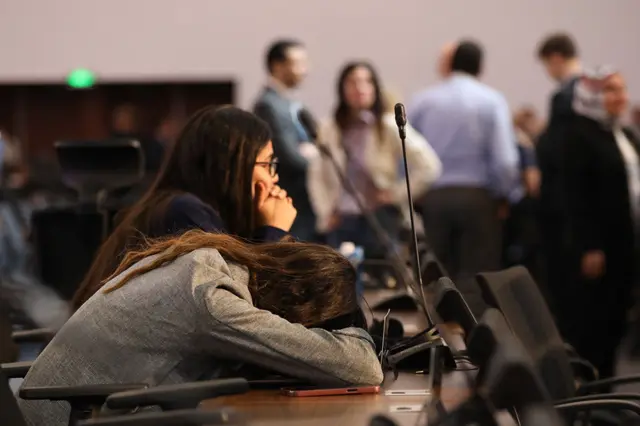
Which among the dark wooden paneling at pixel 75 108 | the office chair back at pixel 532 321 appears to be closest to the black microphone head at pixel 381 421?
the office chair back at pixel 532 321

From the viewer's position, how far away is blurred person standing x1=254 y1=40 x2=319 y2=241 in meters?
6.05

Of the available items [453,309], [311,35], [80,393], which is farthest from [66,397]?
[311,35]

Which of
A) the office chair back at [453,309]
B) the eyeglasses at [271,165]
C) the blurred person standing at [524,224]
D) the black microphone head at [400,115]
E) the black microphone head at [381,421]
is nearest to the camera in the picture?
the black microphone head at [381,421]

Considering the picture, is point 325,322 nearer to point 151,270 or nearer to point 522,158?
point 151,270

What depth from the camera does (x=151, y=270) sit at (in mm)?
2391

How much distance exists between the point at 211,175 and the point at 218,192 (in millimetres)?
45

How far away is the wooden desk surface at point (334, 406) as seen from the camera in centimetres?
Answer: 204

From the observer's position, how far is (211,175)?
10.3 feet

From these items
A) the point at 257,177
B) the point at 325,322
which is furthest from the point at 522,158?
the point at 325,322

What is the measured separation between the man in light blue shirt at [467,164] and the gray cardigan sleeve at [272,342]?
352 centimetres

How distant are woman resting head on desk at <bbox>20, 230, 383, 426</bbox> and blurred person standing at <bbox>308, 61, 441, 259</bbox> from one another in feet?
10.5

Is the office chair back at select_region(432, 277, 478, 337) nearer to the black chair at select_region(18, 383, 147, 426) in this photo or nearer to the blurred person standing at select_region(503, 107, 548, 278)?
the black chair at select_region(18, 383, 147, 426)

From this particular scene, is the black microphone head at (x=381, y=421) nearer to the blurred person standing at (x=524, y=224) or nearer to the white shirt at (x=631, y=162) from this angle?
the white shirt at (x=631, y=162)

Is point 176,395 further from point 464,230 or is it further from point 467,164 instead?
point 467,164
